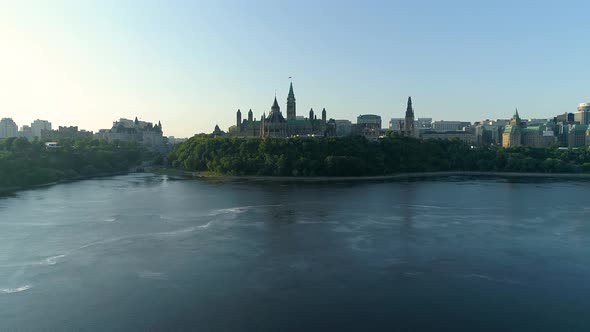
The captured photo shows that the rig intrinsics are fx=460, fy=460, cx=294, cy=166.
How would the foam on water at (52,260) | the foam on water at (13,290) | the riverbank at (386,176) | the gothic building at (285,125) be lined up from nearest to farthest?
the foam on water at (13,290), the foam on water at (52,260), the riverbank at (386,176), the gothic building at (285,125)

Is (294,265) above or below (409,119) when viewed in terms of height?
below

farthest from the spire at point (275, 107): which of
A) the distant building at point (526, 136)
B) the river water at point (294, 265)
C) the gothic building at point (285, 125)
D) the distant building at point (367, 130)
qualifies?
the distant building at point (526, 136)

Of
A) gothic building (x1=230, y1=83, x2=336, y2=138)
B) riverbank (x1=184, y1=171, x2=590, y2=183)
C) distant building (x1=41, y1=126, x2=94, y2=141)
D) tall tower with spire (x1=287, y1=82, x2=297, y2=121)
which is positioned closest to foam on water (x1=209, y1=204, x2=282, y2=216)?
riverbank (x1=184, y1=171, x2=590, y2=183)

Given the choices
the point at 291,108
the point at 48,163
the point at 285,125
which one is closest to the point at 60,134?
the point at 48,163

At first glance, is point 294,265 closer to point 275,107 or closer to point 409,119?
point 275,107

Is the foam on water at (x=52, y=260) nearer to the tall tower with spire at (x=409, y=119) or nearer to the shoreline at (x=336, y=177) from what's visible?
the shoreline at (x=336, y=177)

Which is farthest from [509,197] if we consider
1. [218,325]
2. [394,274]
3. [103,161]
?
[103,161]
